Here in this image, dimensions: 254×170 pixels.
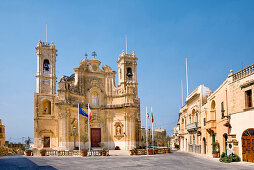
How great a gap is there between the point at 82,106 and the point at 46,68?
8.97 metres

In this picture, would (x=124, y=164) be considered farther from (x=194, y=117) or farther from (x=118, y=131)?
(x=118, y=131)

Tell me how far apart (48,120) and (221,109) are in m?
27.6

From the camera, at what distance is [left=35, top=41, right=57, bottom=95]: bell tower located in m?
45.2

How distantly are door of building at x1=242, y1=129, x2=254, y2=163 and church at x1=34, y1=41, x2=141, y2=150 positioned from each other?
25.4 metres

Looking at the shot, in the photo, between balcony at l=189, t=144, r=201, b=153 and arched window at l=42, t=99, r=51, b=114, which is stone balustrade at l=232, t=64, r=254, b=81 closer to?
balcony at l=189, t=144, r=201, b=153

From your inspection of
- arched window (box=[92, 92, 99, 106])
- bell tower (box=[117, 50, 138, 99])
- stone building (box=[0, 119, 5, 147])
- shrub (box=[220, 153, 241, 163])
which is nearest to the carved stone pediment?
arched window (box=[92, 92, 99, 106])

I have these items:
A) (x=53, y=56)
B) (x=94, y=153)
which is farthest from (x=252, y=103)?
(x=53, y=56)

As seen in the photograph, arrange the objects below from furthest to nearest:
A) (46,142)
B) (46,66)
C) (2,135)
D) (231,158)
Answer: (2,135) < (46,66) < (46,142) < (231,158)

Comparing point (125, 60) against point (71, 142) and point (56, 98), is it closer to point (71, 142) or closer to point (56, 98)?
point (56, 98)

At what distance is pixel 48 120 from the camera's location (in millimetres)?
44094

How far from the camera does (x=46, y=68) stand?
154 feet

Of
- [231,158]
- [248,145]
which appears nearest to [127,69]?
[231,158]

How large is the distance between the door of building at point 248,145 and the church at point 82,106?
2541 centimetres

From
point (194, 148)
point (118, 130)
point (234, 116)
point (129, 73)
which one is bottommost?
point (194, 148)
